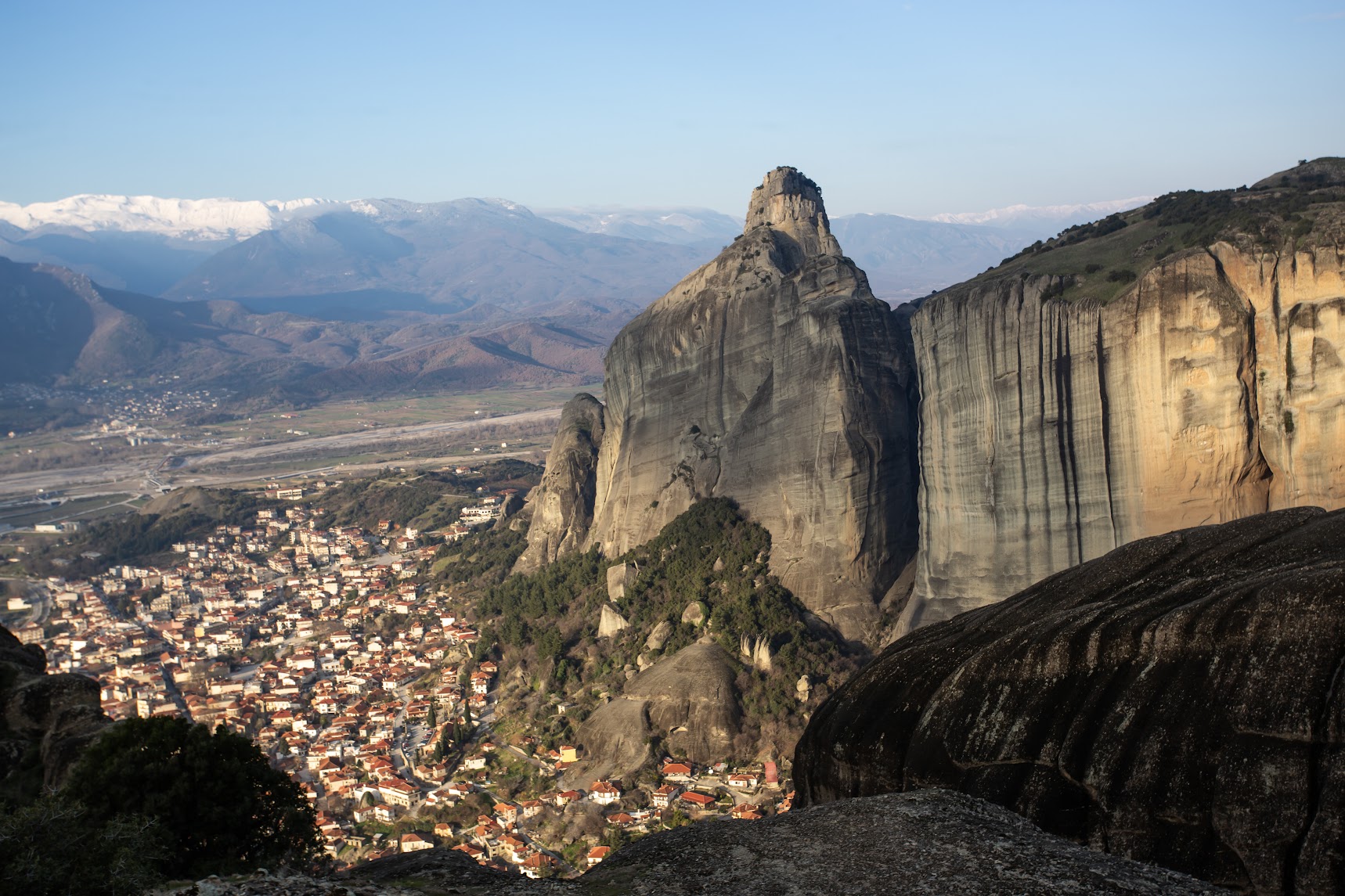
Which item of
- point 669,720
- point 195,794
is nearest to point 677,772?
point 669,720

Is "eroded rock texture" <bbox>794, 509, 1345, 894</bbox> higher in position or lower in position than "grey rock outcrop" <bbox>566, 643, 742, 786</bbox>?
higher

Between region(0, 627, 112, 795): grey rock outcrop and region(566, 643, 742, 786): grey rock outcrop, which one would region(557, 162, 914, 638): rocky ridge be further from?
region(0, 627, 112, 795): grey rock outcrop

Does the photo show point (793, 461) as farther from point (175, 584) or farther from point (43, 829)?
point (175, 584)

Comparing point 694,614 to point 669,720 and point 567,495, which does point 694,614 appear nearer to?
point 669,720

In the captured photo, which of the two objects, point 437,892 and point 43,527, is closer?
point 437,892

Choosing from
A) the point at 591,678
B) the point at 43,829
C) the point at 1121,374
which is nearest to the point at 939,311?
the point at 1121,374

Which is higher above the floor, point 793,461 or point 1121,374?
point 1121,374

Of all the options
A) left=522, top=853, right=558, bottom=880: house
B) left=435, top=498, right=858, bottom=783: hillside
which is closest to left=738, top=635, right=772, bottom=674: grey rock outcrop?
left=435, top=498, right=858, bottom=783: hillside
